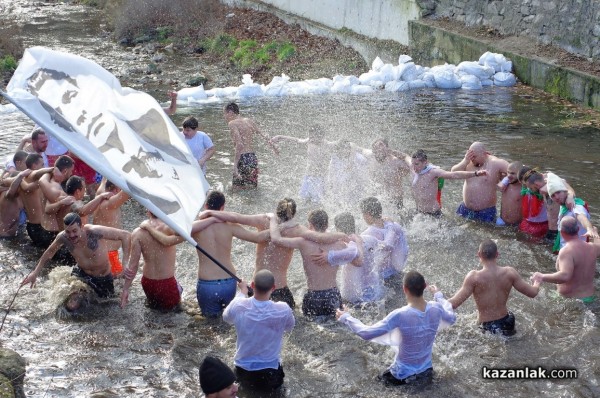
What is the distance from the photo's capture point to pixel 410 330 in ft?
20.0

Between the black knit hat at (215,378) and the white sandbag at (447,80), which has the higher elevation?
the black knit hat at (215,378)

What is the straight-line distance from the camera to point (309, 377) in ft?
22.2

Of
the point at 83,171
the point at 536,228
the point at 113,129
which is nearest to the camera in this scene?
the point at 113,129

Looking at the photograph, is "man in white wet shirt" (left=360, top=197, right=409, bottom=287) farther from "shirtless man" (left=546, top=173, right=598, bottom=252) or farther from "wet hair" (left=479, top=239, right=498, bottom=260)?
"shirtless man" (left=546, top=173, right=598, bottom=252)

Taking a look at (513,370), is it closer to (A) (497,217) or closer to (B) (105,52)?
(A) (497,217)

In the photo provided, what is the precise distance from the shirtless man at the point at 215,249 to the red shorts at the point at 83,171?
373 centimetres

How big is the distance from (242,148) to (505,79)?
800cm

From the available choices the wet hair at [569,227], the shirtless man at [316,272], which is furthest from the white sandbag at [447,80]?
the shirtless man at [316,272]

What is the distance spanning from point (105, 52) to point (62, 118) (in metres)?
19.4

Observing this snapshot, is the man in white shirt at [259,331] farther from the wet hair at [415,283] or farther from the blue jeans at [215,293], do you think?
the blue jeans at [215,293]

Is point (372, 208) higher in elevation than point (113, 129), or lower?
lower

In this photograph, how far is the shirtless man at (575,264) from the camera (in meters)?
7.55

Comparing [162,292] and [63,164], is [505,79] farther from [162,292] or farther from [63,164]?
[162,292]

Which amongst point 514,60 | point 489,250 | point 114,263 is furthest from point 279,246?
point 514,60
